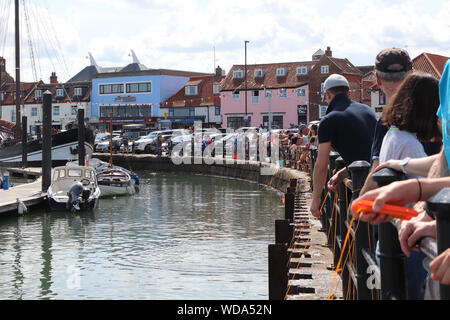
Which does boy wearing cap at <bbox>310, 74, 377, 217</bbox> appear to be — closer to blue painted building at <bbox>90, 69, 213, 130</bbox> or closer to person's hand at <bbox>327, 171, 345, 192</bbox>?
person's hand at <bbox>327, 171, 345, 192</bbox>

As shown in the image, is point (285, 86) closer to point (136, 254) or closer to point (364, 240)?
point (136, 254)

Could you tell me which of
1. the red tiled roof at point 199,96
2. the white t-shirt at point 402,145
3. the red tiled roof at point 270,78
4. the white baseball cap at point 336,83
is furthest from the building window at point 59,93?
the white t-shirt at point 402,145

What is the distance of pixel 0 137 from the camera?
51.1m

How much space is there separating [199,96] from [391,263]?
7503 centimetres

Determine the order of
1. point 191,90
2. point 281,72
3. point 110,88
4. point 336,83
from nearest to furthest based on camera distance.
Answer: point 336,83 < point 281,72 < point 191,90 < point 110,88

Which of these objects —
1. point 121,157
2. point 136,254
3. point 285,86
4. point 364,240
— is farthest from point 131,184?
point 285,86

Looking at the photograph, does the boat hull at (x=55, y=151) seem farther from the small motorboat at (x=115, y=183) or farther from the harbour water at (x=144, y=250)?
the harbour water at (x=144, y=250)

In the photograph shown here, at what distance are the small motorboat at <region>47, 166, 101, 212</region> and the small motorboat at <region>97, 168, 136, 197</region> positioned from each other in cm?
244

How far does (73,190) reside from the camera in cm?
2570

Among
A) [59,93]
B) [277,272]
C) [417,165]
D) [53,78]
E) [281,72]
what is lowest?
[277,272]

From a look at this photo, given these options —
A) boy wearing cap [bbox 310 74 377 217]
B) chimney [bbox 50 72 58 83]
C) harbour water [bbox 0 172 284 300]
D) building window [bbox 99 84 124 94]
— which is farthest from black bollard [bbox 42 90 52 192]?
chimney [bbox 50 72 58 83]

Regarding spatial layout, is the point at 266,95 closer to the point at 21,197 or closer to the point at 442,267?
the point at 21,197

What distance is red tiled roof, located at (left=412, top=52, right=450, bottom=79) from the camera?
47.9 metres

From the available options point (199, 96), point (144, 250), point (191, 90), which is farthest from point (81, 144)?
point (191, 90)
